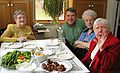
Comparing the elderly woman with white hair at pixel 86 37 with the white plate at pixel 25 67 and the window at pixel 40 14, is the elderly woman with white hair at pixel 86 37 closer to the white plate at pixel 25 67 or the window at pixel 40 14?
the white plate at pixel 25 67

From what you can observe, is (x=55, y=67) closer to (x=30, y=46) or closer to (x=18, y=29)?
(x=30, y=46)

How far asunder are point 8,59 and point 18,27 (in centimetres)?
105

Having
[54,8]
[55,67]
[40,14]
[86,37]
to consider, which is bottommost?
[55,67]

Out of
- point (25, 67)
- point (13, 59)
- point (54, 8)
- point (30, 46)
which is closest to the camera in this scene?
point (25, 67)

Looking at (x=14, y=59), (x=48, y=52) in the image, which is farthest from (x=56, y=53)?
(x=14, y=59)

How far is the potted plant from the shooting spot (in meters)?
3.63

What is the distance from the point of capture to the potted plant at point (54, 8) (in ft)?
11.9

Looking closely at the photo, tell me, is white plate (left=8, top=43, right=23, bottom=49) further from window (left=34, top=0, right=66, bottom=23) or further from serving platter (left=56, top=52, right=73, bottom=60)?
window (left=34, top=0, right=66, bottom=23)

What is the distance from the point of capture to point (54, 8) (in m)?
3.66

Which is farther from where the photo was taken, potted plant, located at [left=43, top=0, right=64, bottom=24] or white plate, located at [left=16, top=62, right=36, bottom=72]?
potted plant, located at [left=43, top=0, right=64, bottom=24]

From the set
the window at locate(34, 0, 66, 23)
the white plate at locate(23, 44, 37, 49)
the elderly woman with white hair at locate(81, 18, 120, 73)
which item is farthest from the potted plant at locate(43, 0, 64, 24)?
the elderly woman with white hair at locate(81, 18, 120, 73)

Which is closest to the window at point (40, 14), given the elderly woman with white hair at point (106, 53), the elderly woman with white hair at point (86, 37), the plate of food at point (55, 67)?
the elderly woman with white hair at point (86, 37)

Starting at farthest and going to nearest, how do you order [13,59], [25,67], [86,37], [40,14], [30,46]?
[40,14], [86,37], [30,46], [13,59], [25,67]

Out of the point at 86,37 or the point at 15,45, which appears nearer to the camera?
the point at 15,45
